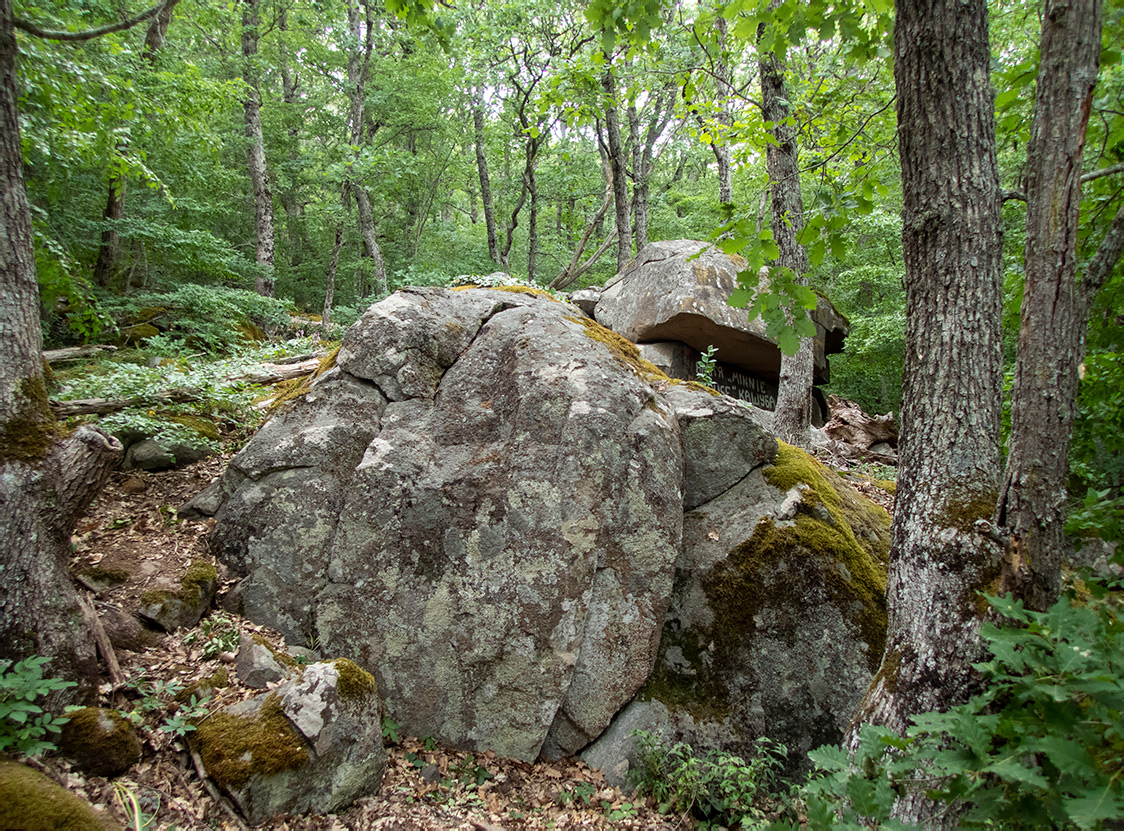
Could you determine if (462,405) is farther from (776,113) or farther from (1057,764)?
(776,113)

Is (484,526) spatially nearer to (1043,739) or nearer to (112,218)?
(1043,739)

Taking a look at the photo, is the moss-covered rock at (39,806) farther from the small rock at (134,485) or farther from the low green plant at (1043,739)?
the low green plant at (1043,739)

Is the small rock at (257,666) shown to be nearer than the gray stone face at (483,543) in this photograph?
Yes

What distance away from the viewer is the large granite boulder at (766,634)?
3963mm

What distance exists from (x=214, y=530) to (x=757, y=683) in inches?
170

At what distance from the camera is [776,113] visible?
6.90 metres

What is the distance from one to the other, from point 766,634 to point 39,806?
162 inches

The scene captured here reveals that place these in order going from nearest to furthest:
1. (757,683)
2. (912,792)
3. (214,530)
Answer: (912,792) < (757,683) < (214,530)

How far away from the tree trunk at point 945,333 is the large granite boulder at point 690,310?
616cm

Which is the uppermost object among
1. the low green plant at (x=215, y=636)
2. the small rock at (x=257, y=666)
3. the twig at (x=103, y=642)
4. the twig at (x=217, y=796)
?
the twig at (x=103, y=642)

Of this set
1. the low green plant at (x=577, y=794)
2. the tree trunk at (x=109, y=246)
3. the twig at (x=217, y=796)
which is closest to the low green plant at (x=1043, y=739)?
the low green plant at (x=577, y=794)

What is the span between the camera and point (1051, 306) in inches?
84.3

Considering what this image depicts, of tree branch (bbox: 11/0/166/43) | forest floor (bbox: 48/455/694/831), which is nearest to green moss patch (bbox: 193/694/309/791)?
forest floor (bbox: 48/455/694/831)

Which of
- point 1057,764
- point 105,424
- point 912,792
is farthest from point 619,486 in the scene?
point 105,424
